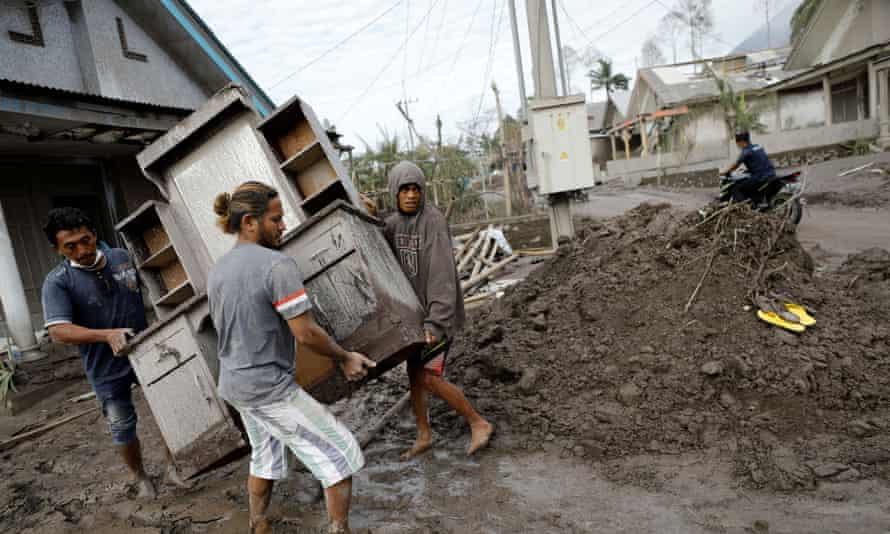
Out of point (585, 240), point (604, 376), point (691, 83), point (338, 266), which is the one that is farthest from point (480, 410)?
point (691, 83)

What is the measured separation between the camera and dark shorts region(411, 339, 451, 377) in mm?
3062

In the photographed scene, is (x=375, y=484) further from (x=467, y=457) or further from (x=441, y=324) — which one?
(x=441, y=324)

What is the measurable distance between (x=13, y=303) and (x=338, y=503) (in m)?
6.22

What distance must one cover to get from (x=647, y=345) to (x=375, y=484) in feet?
6.72

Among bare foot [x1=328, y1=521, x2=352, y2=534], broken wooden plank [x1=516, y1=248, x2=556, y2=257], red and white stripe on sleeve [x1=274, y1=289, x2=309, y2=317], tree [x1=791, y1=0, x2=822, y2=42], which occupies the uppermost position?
tree [x1=791, y1=0, x2=822, y2=42]

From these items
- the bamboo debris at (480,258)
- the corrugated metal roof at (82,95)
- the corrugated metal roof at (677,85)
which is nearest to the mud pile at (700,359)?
the bamboo debris at (480,258)

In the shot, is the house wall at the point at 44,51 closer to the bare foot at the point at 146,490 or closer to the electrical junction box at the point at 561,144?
the bare foot at the point at 146,490

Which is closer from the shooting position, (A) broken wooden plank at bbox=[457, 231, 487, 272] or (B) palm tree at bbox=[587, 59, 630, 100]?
(A) broken wooden plank at bbox=[457, 231, 487, 272]

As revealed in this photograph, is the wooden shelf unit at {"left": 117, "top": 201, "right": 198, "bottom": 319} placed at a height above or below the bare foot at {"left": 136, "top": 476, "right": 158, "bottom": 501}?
above

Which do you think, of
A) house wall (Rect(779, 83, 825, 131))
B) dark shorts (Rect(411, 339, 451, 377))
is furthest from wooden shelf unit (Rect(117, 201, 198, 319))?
house wall (Rect(779, 83, 825, 131))

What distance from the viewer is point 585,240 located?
596 cm

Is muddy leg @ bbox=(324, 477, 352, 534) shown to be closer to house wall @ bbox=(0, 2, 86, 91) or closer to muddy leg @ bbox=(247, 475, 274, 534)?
muddy leg @ bbox=(247, 475, 274, 534)

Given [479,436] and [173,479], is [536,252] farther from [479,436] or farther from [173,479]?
[173,479]

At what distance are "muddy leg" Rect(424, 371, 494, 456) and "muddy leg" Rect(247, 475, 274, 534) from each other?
3.42ft
